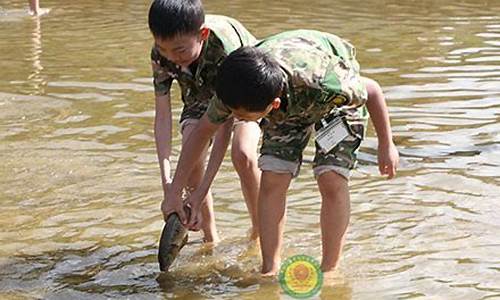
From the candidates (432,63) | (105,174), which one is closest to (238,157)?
(105,174)

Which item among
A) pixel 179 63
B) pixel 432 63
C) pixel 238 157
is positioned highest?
pixel 179 63

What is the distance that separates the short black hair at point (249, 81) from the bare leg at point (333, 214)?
629 mm

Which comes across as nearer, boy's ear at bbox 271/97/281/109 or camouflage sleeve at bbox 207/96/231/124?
boy's ear at bbox 271/97/281/109

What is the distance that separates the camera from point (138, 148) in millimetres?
6832

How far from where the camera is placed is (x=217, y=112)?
4.18 metres

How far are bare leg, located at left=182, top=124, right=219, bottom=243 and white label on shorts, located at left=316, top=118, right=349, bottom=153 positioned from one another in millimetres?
684

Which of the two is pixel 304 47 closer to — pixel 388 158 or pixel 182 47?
pixel 182 47

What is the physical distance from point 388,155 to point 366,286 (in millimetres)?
558

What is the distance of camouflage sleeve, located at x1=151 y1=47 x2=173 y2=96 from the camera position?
4.68 m

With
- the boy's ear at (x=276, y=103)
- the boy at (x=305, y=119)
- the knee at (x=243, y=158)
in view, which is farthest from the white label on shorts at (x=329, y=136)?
the knee at (x=243, y=158)

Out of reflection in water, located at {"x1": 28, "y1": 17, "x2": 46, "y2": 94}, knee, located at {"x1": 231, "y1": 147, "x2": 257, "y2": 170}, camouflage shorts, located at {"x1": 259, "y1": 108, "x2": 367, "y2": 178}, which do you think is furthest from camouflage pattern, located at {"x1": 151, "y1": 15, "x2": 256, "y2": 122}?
reflection in water, located at {"x1": 28, "y1": 17, "x2": 46, "y2": 94}

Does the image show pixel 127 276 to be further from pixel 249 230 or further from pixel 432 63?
pixel 432 63

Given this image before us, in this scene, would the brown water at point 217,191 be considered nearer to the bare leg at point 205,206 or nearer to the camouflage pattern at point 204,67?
the bare leg at point 205,206

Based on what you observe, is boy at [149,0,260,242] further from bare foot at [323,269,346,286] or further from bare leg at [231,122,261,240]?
bare foot at [323,269,346,286]
